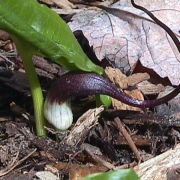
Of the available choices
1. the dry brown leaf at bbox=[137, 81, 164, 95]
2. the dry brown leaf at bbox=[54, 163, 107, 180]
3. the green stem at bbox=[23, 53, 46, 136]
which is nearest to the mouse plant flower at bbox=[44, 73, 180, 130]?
the green stem at bbox=[23, 53, 46, 136]

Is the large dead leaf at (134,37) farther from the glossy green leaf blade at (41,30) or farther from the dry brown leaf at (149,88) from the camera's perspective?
the glossy green leaf blade at (41,30)

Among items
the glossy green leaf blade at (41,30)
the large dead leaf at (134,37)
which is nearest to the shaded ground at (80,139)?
the large dead leaf at (134,37)

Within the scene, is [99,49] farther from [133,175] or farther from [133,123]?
[133,175]

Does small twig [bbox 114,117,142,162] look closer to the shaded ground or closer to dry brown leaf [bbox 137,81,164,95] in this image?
the shaded ground

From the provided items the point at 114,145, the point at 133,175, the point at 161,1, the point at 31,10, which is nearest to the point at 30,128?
the point at 114,145

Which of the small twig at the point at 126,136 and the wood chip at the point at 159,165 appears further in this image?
the small twig at the point at 126,136
